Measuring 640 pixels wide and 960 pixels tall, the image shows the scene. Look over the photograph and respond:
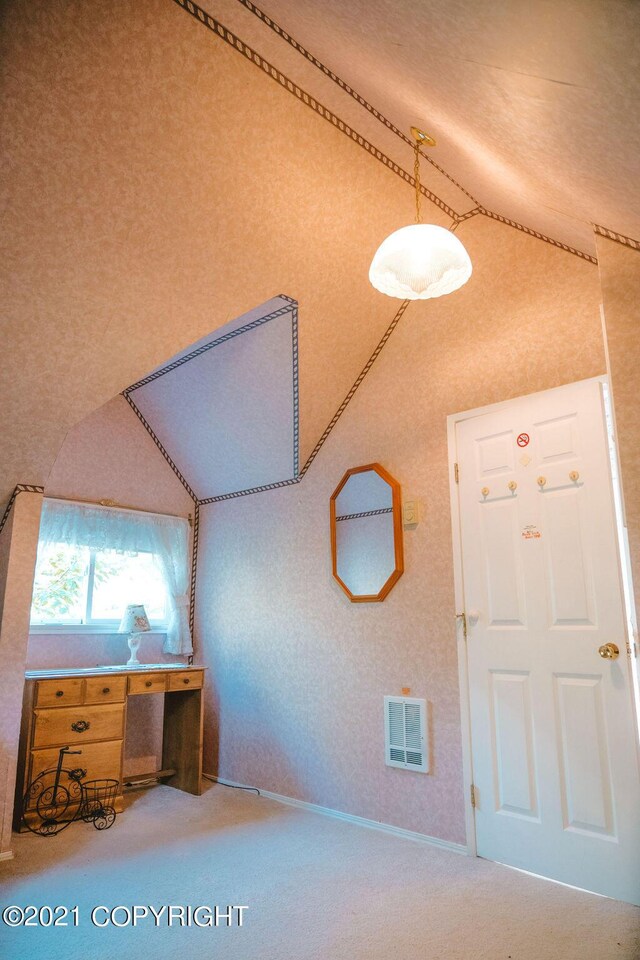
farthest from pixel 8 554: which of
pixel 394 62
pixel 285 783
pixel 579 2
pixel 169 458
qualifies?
pixel 579 2

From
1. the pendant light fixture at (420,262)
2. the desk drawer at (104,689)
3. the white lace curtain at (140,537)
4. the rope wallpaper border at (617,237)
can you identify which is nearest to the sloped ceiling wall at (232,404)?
the white lace curtain at (140,537)

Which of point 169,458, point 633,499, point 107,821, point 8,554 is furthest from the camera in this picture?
point 169,458

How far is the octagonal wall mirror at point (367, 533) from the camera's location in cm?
355

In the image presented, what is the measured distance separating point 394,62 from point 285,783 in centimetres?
382

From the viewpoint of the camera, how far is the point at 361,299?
Answer: 356 centimetres


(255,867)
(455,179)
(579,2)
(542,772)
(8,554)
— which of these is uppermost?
(455,179)

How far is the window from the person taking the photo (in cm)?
412

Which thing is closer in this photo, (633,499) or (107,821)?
(633,499)

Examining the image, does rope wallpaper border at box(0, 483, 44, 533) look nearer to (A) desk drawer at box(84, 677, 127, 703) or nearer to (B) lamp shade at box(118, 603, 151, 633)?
(A) desk drawer at box(84, 677, 127, 703)

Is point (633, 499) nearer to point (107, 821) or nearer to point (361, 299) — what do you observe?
point (361, 299)

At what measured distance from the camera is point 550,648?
9.23 ft

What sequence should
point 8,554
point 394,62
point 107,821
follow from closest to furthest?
point 394,62, point 8,554, point 107,821

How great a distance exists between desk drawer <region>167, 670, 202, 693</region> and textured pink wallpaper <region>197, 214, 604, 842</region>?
1.11 feet
